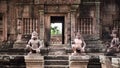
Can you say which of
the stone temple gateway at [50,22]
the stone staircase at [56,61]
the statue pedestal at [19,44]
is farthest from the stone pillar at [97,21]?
the statue pedestal at [19,44]

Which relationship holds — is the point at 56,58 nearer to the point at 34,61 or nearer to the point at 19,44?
the point at 34,61

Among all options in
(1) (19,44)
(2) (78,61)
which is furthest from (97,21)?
(2) (78,61)

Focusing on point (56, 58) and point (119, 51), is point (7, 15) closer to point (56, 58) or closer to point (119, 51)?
point (56, 58)

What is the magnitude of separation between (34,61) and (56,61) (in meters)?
1.87

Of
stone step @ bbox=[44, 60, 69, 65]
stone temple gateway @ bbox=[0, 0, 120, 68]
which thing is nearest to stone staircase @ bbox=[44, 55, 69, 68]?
stone step @ bbox=[44, 60, 69, 65]

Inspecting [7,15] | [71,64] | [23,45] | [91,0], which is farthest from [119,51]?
[7,15]

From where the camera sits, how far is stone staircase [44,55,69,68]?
59.5ft

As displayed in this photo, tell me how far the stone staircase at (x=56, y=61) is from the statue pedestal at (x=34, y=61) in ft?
2.63

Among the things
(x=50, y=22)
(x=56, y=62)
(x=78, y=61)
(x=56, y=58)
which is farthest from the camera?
(x=50, y=22)

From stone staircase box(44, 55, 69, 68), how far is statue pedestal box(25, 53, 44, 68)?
2.63 feet

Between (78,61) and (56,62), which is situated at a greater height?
(78,61)

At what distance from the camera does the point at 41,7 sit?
21578 mm

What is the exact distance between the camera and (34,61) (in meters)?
17.1

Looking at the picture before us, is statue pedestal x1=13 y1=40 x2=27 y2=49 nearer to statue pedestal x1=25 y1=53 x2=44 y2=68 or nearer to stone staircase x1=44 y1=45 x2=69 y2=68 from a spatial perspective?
stone staircase x1=44 y1=45 x2=69 y2=68
